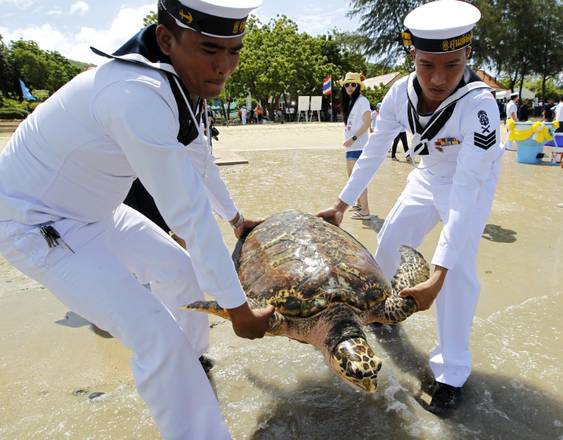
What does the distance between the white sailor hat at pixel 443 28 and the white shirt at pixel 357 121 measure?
3.07 meters

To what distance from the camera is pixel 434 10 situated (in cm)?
208

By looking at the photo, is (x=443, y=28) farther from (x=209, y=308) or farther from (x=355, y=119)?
(x=355, y=119)

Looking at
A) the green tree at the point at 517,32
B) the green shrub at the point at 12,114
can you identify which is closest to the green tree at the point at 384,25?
the green tree at the point at 517,32

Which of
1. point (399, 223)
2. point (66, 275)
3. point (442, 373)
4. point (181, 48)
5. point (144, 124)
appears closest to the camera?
point (144, 124)

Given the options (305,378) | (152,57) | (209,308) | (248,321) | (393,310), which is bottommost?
(305,378)

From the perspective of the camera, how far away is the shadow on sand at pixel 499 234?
15.4 feet

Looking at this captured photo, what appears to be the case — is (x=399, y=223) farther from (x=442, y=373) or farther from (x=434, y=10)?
(x=434, y=10)

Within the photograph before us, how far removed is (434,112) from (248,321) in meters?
1.51

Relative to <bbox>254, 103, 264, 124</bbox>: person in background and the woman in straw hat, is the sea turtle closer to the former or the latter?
the woman in straw hat

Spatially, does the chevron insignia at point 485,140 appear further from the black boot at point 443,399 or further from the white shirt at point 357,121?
the white shirt at point 357,121

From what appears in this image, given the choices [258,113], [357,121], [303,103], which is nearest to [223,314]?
[357,121]

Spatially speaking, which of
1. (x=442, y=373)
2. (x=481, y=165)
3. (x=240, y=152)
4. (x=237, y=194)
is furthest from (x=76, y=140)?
(x=240, y=152)

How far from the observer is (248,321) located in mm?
1532

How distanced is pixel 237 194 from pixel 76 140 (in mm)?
5162
